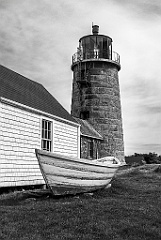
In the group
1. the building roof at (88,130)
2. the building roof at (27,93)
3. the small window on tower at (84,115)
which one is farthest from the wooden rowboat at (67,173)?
the small window on tower at (84,115)

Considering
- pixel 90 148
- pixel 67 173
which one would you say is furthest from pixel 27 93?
pixel 90 148

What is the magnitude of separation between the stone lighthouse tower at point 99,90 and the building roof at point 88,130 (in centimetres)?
64

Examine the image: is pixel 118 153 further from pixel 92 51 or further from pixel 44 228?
pixel 44 228

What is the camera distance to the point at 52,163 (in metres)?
10.4

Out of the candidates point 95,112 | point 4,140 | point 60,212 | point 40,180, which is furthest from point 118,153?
point 60,212

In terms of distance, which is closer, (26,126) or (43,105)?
(26,126)

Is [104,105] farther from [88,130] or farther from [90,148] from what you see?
[90,148]

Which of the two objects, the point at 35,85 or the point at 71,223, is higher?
the point at 35,85

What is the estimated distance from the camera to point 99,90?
2925 centimetres

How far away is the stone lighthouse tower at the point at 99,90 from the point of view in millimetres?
28906

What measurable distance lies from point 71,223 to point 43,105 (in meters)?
10.2

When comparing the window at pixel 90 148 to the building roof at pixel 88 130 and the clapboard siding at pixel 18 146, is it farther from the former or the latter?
the clapboard siding at pixel 18 146

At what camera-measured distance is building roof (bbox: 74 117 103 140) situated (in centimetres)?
2480

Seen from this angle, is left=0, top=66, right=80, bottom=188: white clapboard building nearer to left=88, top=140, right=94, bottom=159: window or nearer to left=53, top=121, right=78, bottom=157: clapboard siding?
left=53, top=121, right=78, bottom=157: clapboard siding
